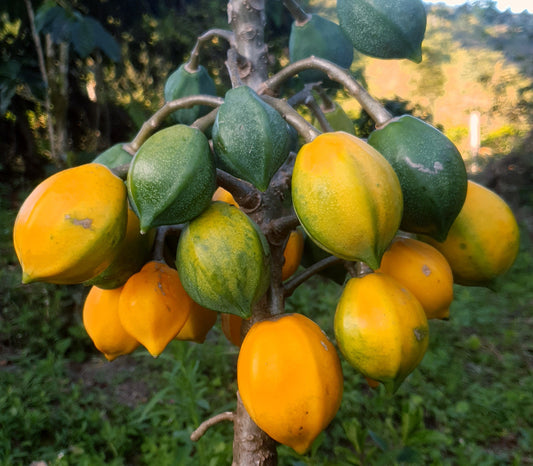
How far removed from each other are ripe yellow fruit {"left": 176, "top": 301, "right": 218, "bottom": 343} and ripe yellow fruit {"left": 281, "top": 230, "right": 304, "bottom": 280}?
0.58 ft

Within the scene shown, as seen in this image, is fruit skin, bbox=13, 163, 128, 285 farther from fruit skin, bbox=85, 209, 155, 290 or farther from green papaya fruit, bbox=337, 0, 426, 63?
green papaya fruit, bbox=337, 0, 426, 63

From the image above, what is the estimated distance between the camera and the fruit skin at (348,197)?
1.99ft

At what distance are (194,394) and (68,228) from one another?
1.67 metres

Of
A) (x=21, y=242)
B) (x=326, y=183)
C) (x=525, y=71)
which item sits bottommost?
(x=525, y=71)

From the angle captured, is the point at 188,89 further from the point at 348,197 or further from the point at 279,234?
the point at 348,197

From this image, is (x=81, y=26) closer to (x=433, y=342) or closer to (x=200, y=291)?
(x=200, y=291)


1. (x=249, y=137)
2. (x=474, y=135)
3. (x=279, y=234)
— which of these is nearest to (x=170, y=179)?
(x=249, y=137)

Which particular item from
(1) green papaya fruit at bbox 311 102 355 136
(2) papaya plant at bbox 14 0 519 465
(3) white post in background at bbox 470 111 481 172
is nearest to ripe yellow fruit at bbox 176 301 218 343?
(2) papaya plant at bbox 14 0 519 465

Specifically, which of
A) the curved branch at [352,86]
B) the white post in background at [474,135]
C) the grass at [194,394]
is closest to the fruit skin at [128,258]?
the curved branch at [352,86]

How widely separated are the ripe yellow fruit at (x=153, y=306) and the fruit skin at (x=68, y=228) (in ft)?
0.35

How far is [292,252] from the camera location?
3.11ft


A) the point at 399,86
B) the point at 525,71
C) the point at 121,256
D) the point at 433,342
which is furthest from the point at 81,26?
the point at 399,86

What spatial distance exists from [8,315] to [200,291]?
126 inches

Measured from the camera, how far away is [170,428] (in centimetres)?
238
